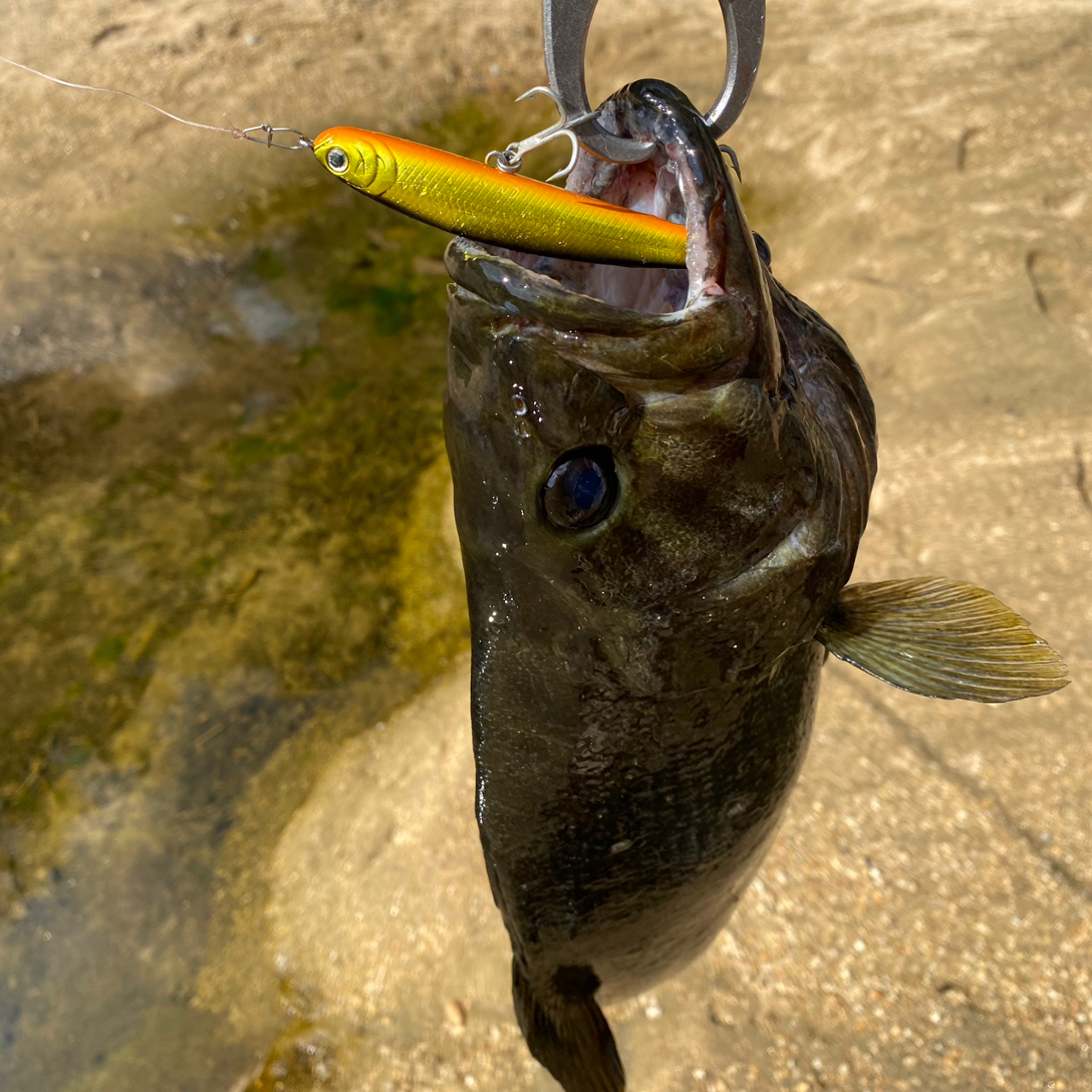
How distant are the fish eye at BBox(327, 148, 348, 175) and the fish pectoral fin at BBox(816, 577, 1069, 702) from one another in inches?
39.7

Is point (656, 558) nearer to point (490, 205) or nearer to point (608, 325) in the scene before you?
point (608, 325)

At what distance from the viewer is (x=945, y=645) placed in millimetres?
1438

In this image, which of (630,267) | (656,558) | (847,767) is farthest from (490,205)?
(847,767)

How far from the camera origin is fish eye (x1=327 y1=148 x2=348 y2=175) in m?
0.86

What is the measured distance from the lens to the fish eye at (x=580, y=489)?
3.71 feet

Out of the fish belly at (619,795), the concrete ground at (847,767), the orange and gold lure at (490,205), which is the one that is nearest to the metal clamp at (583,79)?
the orange and gold lure at (490,205)

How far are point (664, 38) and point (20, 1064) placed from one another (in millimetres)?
7576

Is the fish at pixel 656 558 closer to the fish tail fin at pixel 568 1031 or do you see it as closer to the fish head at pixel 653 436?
the fish head at pixel 653 436

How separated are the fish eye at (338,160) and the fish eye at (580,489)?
429 millimetres

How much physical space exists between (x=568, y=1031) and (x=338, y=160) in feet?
5.90

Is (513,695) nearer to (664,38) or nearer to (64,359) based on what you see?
(64,359)

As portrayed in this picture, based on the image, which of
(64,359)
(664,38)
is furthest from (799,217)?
(64,359)

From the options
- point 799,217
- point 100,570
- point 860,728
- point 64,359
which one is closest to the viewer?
point 860,728

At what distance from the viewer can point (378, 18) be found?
704 cm
